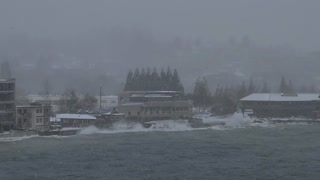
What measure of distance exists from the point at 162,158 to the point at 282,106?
22437 millimetres

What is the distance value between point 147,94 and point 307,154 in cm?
1998

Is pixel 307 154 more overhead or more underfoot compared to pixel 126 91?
more underfoot

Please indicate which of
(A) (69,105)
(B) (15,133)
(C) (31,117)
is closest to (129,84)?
(A) (69,105)

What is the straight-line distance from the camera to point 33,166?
12.6 meters

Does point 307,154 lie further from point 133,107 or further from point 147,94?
point 147,94


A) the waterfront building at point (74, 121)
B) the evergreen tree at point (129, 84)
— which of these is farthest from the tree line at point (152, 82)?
the waterfront building at point (74, 121)

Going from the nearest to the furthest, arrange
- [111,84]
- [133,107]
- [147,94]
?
[133,107] < [147,94] < [111,84]

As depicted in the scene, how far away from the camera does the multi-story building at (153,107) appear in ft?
99.0

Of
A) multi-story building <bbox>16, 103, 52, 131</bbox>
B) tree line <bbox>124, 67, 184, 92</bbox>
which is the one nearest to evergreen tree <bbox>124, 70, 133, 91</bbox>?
tree line <bbox>124, 67, 184, 92</bbox>

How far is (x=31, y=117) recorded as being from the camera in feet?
77.2

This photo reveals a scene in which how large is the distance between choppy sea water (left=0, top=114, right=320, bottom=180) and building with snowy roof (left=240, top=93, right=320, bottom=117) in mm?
15107

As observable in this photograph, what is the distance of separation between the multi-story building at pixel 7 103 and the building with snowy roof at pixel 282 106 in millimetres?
16400

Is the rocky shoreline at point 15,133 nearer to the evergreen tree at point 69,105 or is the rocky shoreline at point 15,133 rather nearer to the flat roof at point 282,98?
the evergreen tree at point 69,105

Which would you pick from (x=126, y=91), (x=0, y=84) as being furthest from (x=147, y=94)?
→ (x=0, y=84)
